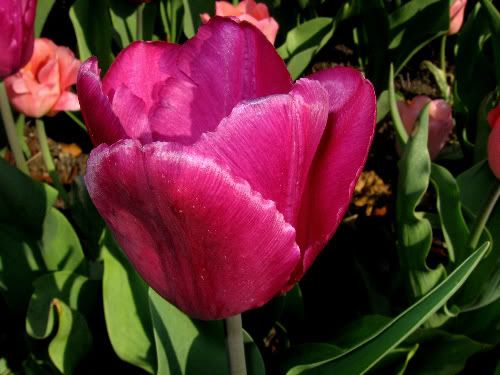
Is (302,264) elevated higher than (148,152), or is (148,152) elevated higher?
(148,152)

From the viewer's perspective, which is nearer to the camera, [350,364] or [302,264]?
[302,264]

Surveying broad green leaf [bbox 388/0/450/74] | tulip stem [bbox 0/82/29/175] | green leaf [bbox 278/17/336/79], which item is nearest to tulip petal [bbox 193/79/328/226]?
tulip stem [bbox 0/82/29/175]

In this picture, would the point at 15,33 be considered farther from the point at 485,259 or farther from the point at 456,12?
the point at 456,12

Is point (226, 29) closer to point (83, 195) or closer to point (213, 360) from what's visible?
point (213, 360)

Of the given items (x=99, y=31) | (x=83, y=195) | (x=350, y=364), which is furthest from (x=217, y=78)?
(x=99, y=31)

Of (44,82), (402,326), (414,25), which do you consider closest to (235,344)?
(402,326)

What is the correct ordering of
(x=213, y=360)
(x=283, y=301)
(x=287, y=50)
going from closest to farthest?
(x=213, y=360) → (x=283, y=301) → (x=287, y=50)

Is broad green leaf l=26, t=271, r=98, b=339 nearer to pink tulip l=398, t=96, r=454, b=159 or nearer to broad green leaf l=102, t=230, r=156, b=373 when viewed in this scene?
broad green leaf l=102, t=230, r=156, b=373
